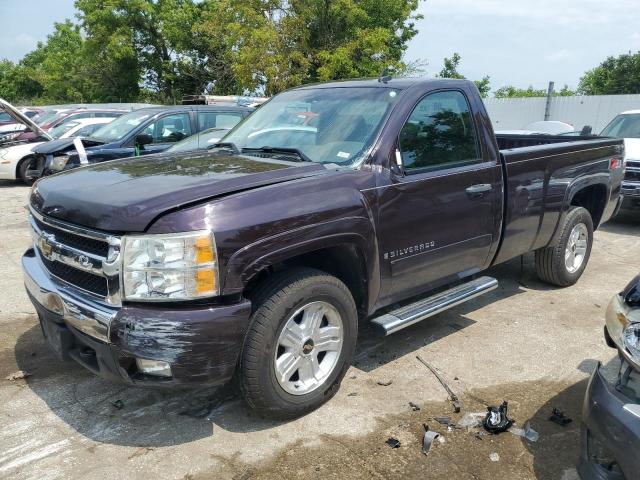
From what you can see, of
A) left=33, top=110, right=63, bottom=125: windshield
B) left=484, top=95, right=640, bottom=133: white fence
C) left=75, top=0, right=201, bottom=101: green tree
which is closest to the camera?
left=33, top=110, right=63, bottom=125: windshield

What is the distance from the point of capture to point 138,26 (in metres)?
34.7

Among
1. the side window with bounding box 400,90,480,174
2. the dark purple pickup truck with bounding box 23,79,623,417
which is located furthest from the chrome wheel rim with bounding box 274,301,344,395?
the side window with bounding box 400,90,480,174

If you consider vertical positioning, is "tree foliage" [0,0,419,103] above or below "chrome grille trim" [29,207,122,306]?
above

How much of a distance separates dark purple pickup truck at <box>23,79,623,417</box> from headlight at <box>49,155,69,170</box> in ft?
18.0

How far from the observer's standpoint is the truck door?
11.8ft

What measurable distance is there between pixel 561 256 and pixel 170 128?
21.8ft

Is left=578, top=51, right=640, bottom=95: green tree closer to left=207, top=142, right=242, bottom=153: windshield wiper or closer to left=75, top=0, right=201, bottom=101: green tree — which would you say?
left=75, top=0, right=201, bottom=101: green tree

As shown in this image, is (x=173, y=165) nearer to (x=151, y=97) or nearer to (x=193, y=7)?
(x=193, y=7)

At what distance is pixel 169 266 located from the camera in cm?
264

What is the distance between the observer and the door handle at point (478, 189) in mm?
4055

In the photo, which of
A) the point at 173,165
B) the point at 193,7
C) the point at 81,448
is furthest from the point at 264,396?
the point at 193,7

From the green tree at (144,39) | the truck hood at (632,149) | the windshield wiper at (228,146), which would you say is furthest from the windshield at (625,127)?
the green tree at (144,39)

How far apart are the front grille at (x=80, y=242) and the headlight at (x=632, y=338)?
8.05ft

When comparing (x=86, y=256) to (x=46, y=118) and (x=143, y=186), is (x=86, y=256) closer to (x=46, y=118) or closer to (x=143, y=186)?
(x=143, y=186)
